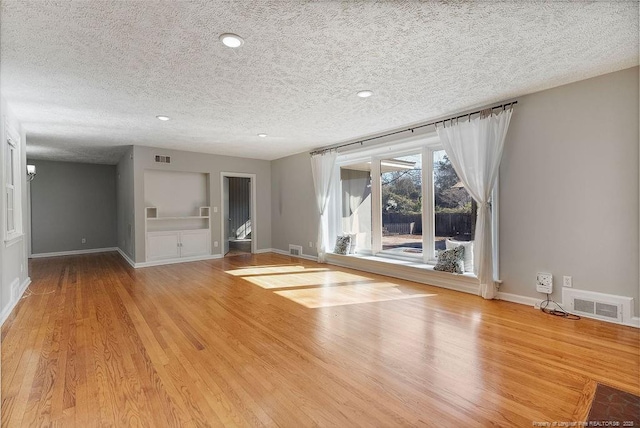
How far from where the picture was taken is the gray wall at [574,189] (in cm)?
286

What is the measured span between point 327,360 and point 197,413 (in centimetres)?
95

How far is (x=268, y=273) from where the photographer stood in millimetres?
5367

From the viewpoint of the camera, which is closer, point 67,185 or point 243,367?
point 243,367

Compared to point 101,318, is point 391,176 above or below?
above

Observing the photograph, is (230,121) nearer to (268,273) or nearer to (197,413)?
(268,273)

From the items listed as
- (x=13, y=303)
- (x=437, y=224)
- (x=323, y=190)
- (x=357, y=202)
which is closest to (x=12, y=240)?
(x=13, y=303)

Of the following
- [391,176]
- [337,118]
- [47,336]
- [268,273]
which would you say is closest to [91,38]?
[47,336]

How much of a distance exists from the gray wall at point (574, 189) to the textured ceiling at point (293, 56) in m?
0.28

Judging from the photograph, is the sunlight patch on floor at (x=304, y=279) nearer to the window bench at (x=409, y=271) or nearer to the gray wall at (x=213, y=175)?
the window bench at (x=409, y=271)

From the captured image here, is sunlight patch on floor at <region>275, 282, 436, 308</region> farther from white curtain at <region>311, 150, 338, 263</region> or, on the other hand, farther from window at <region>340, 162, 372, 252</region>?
white curtain at <region>311, 150, 338, 263</region>

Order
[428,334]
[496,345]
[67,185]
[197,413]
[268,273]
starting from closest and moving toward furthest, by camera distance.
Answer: [197,413] → [496,345] → [428,334] → [268,273] → [67,185]

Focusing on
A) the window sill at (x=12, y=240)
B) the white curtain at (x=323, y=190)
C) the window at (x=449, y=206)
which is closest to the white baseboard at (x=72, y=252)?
the window sill at (x=12, y=240)

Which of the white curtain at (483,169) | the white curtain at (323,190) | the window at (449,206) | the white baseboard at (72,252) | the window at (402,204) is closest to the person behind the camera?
the white curtain at (483,169)

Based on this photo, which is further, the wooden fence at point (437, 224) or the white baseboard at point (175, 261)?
the white baseboard at point (175, 261)
